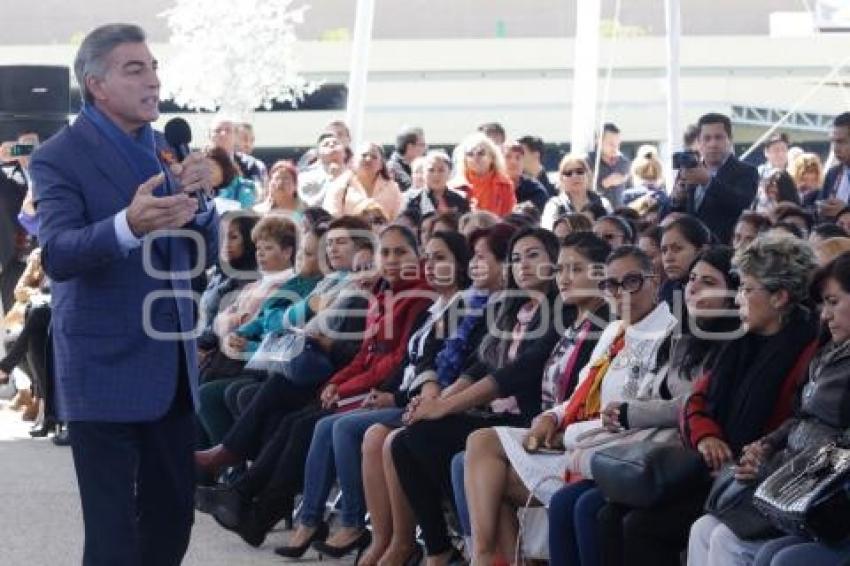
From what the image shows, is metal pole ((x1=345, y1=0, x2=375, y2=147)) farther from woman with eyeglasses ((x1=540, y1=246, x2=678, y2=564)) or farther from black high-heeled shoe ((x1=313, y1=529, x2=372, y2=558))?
woman with eyeglasses ((x1=540, y1=246, x2=678, y2=564))

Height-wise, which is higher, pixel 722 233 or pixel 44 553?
pixel 722 233

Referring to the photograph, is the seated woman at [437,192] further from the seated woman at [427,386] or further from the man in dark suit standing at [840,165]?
the seated woman at [427,386]

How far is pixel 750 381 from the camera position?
6414 millimetres

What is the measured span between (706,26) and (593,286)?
3918cm

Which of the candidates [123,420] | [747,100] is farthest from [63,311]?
[747,100]

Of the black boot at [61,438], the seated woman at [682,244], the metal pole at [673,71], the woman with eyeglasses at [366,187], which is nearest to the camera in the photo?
the seated woman at [682,244]

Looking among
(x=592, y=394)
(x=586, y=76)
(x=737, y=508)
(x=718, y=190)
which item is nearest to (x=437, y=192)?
(x=718, y=190)

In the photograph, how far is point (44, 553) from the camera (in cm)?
909

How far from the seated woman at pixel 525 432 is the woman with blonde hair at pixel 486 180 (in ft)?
17.8

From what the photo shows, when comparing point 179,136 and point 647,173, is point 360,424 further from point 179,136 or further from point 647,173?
point 647,173

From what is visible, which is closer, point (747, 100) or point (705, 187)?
point (705, 187)

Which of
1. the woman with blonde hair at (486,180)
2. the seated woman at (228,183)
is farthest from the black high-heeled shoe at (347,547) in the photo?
the seated woman at (228,183)

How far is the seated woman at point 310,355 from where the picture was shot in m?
9.55

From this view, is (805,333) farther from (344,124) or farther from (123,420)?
(344,124)
